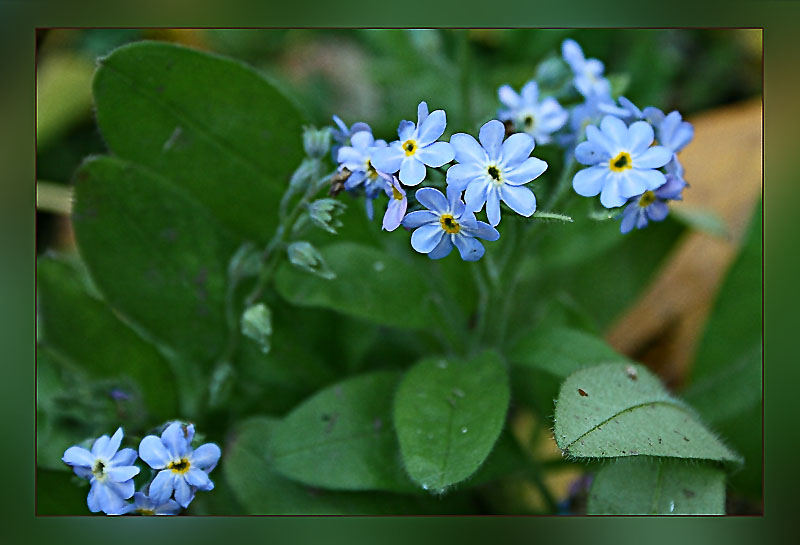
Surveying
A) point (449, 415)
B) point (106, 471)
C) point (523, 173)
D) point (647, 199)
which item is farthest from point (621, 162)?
point (106, 471)

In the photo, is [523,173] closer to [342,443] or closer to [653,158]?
[653,158]

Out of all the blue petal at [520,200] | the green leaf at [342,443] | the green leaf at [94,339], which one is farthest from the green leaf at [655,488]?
the green leaf at [94,339]

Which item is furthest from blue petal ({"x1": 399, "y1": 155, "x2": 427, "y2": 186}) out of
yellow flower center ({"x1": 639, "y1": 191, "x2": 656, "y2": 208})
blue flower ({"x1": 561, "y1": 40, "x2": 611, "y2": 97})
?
blue flower ({"x1": 561, "y1": 40, "x2": 611, "y2": 97})


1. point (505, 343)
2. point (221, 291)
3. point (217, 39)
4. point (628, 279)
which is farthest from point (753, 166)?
point (217, 39)

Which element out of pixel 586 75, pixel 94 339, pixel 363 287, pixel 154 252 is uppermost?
pixel 586 75

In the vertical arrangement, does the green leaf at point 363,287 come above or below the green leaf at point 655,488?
above

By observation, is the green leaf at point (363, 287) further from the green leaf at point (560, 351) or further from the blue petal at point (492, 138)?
the blue petal at point (492, 138)

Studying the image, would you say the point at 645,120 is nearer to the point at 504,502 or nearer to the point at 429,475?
the point at 429,475
